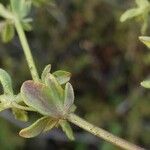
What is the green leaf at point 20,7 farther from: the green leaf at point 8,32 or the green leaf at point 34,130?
the green leaf at point 34,130

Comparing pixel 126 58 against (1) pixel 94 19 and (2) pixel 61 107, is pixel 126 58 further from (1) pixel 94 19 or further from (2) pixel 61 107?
(2) pixel 61 107

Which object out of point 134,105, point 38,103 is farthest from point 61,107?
point 134,105

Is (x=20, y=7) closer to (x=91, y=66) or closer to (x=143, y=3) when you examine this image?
(x=143, y=3)

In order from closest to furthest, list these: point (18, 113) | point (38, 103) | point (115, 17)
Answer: point (38, 103)
point (18, 113)
point (115, 17)

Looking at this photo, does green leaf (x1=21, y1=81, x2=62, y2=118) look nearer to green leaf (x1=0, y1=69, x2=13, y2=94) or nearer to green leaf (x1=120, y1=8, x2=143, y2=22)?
green leaf (x1=0, y1=69, x2=13, y2=94)

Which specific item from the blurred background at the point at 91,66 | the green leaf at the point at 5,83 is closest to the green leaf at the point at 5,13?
the green leaf at the point at 5,83

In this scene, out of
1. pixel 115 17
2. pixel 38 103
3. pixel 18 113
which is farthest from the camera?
Result: pixel 115 17

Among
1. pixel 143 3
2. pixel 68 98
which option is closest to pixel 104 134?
pixel 68 98
